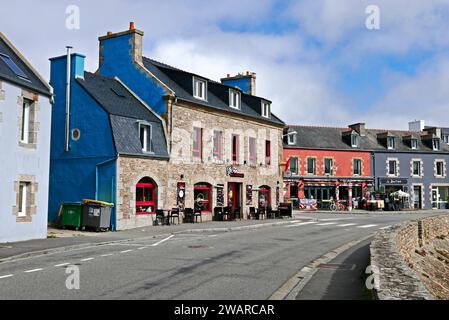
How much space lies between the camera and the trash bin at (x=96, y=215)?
64.6ft

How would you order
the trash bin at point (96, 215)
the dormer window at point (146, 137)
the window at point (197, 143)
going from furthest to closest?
1. the window at point (197, 143)
2. the dormer window at point (146, 137)
3. the trash bin at point (96, 215)

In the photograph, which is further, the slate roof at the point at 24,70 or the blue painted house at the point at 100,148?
the blue painted house at the point at 100,148

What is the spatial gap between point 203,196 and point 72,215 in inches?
321

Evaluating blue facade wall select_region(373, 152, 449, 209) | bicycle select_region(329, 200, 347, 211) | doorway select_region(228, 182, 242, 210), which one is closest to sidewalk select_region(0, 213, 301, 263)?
doorway select_region(228, 182, 242, 210)

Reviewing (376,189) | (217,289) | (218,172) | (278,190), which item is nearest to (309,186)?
(376,189)

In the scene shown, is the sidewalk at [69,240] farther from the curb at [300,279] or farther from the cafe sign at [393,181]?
the cafe sign at [393,181]

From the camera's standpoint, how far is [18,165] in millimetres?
15930

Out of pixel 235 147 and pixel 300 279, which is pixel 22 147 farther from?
pixel 235 147

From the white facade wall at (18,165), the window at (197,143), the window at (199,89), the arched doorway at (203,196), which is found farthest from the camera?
the window at (199,89)

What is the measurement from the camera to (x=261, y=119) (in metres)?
30.9

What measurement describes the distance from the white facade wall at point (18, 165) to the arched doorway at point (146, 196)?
18.8 feet

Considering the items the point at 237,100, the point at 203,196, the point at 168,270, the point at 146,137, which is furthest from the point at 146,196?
the point at 168,270

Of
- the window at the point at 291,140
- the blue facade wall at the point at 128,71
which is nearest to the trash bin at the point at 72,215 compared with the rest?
the blue facade wall at the point at 128,71
